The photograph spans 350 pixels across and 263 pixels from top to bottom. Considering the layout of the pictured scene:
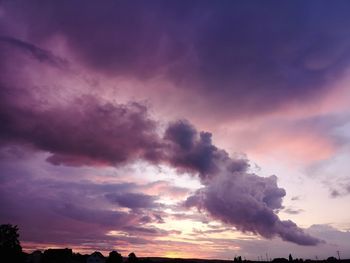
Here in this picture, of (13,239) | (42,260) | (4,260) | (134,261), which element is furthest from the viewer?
(42,260)

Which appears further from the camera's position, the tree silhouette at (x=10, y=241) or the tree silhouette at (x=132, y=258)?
the tree silhouette at (x=132, y=258)

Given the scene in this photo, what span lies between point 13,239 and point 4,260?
13.5 meters

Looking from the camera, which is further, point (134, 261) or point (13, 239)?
point (134, 261)

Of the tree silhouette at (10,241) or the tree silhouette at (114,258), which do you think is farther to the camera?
the tree silhouette at (114,258)

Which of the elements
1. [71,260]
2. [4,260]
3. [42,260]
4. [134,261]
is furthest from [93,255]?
[4,260]

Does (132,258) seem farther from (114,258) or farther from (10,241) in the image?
(10,241)

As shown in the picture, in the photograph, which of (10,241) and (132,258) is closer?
(10,241)

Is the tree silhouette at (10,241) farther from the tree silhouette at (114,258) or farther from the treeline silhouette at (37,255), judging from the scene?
the tree silhouette at (114,258)

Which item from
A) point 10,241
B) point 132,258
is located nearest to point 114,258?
point 132,258

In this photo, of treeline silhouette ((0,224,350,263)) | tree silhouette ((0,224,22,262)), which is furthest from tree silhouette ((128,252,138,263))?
tree silhouette ((0,224,22,262))

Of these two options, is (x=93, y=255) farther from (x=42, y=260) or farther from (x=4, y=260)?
(x=4, y=260)

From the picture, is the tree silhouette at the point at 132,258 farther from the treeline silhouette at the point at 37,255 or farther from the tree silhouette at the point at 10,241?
the tree silhouette at the point at 10,241

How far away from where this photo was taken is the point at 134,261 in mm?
142875

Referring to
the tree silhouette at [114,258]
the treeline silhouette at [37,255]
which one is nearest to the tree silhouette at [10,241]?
the treeline silhouette at [37,255]
